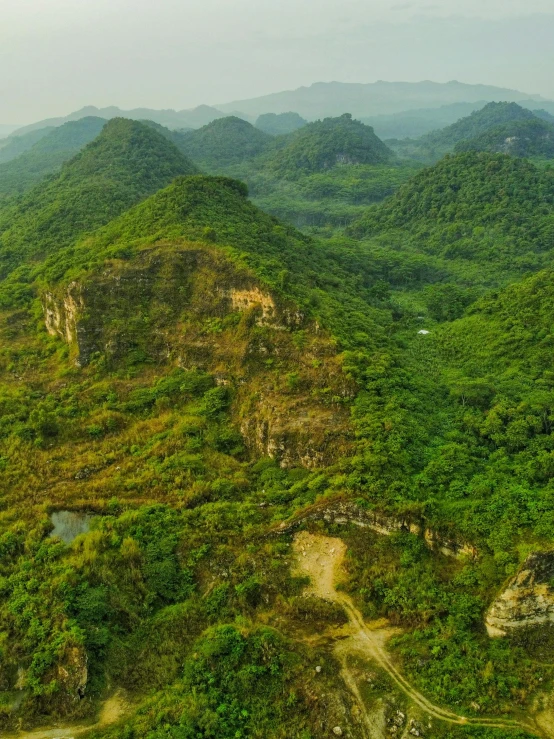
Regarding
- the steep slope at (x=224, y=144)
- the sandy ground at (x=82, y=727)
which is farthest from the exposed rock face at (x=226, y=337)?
the steep slope at (x=224, y=144)

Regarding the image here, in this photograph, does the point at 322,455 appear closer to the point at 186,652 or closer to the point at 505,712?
the point at 186,652

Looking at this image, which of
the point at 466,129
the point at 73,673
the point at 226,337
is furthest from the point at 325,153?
the point at 73,673

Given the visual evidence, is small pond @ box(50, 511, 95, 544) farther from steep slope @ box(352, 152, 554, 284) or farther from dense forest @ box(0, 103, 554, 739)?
steep slope @ box(352, 152, 554, 284)

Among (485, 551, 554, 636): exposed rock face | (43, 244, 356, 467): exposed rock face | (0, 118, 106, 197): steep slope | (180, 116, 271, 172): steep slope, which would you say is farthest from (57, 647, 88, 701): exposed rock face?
(180, 116, 271, 172): steep slope

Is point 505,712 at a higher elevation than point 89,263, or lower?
lower

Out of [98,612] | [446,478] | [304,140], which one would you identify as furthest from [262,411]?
[304,140]
